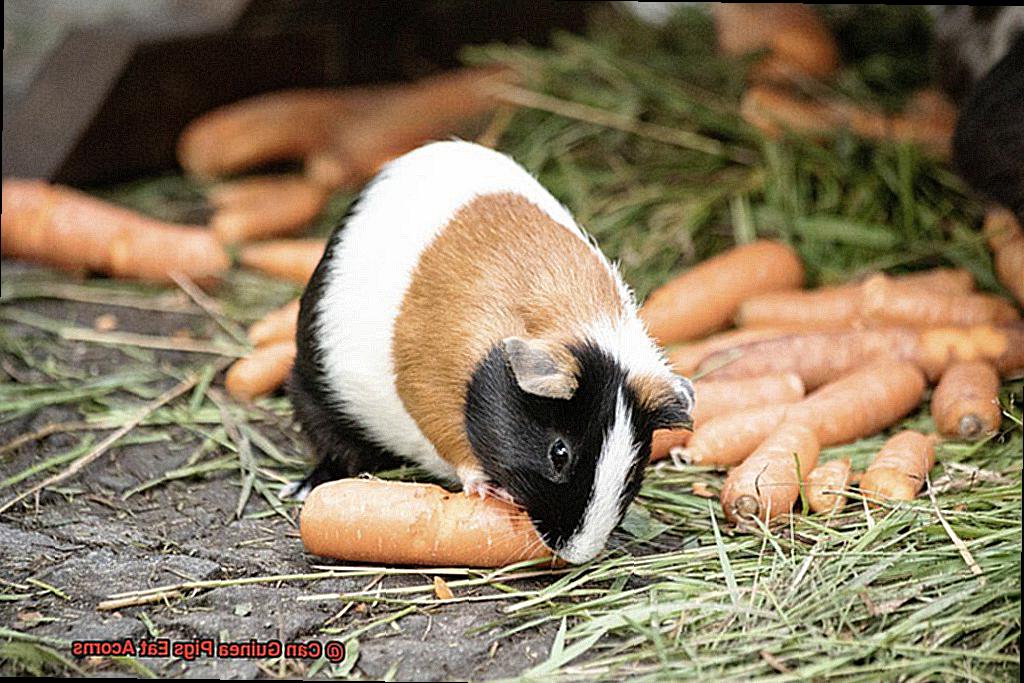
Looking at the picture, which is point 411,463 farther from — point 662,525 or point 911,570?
point 911,570

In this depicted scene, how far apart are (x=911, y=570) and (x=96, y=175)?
13.0ft

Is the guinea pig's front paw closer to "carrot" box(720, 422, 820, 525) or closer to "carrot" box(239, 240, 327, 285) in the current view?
"carrot" box(720, 422, 820, 525)

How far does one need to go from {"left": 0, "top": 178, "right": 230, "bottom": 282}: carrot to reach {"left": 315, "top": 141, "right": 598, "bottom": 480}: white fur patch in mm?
1670

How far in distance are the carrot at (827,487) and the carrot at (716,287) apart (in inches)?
36.4

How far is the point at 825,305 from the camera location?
12.9 feet

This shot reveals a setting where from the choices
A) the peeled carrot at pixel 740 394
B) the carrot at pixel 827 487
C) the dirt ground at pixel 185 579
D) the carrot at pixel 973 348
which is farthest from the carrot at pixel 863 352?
the dirt ground at pixel 185 579

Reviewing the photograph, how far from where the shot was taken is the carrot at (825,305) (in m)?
3.91

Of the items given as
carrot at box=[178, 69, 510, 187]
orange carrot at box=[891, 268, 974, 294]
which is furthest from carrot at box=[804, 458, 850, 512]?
carrot at box=[178, 69, 510, 187]

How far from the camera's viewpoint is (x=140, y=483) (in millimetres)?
3061

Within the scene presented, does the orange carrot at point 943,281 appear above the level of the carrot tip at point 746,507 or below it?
below

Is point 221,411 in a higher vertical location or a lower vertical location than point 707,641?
lower

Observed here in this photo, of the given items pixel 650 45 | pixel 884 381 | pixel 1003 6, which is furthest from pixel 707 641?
pixel 650 45

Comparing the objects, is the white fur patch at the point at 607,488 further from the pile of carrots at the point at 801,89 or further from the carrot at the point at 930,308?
the pile of carrots at the point at 801,89

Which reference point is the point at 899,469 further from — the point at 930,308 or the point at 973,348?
the point at 930,308
